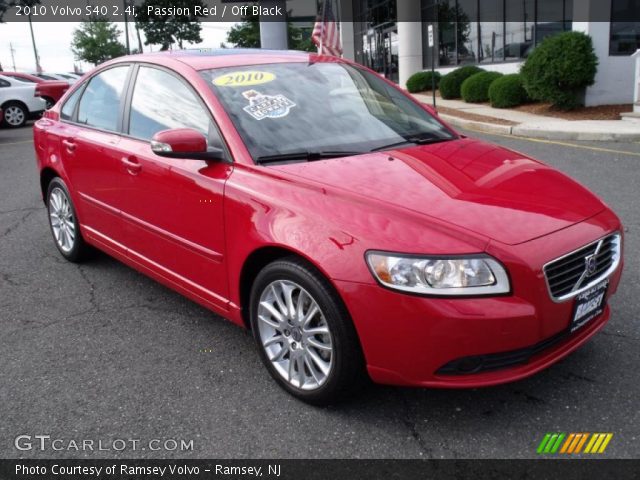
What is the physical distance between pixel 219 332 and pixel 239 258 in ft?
2.95

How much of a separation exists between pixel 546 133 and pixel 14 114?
15.2m

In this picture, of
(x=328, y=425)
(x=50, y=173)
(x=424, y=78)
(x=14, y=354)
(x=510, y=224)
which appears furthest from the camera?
(x=424, y=78)

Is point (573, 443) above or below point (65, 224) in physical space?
below

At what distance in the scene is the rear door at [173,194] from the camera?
319 cm

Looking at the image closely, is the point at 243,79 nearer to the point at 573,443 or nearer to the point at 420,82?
the point at 573,443

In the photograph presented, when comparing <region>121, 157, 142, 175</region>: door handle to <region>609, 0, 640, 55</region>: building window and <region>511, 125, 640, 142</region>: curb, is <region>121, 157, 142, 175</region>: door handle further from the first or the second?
<region>609, 0, 640, 55</region>: building window

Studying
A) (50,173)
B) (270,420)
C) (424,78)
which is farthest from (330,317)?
(424,78)

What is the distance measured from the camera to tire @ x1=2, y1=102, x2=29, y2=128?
18.3m

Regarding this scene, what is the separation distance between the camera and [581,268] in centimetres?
261

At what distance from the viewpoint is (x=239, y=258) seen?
9.82 feet

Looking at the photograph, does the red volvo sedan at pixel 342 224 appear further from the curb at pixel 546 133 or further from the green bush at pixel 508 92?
the green bush at pixel 508 92

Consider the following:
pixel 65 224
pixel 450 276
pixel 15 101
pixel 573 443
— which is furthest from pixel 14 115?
pixel 573 443

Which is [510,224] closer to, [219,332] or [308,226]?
[308,226]

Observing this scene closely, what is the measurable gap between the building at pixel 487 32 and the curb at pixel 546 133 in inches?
114
